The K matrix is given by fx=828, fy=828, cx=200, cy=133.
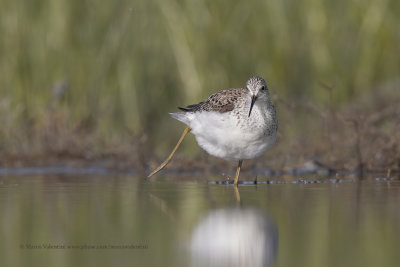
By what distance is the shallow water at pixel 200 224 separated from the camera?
15.1ft

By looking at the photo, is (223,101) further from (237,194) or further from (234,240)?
(234,240)

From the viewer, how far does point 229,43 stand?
12.5 meters

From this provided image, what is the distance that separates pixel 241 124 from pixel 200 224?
229cm

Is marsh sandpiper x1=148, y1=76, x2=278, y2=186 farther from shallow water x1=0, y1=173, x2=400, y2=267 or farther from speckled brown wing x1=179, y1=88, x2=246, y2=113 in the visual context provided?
shallow water x1=0, y1=173, x2=400, y2=267

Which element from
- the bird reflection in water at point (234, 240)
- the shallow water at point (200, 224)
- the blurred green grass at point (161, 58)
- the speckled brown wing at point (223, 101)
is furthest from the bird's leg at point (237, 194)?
the blurred green grass at point (161, 58)

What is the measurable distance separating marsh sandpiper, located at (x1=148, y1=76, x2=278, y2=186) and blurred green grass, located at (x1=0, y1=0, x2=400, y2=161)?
10.0 feet

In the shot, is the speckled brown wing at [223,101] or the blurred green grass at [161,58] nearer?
the speckled brown wing at [223,101]

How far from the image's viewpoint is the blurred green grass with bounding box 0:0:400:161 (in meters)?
12.1

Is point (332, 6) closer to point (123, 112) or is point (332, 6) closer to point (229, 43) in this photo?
point (229, 43)

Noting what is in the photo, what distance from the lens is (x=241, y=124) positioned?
316 inches

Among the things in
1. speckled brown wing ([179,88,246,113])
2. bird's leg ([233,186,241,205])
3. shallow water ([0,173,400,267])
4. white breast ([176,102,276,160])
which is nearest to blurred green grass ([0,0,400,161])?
speckled brown wing ([179,88,246,113])

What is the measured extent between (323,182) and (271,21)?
181 inches

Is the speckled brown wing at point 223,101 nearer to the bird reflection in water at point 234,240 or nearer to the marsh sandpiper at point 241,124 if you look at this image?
the marsh sandpiper at point 241,124

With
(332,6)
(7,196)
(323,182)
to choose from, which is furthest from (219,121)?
(332,6)
